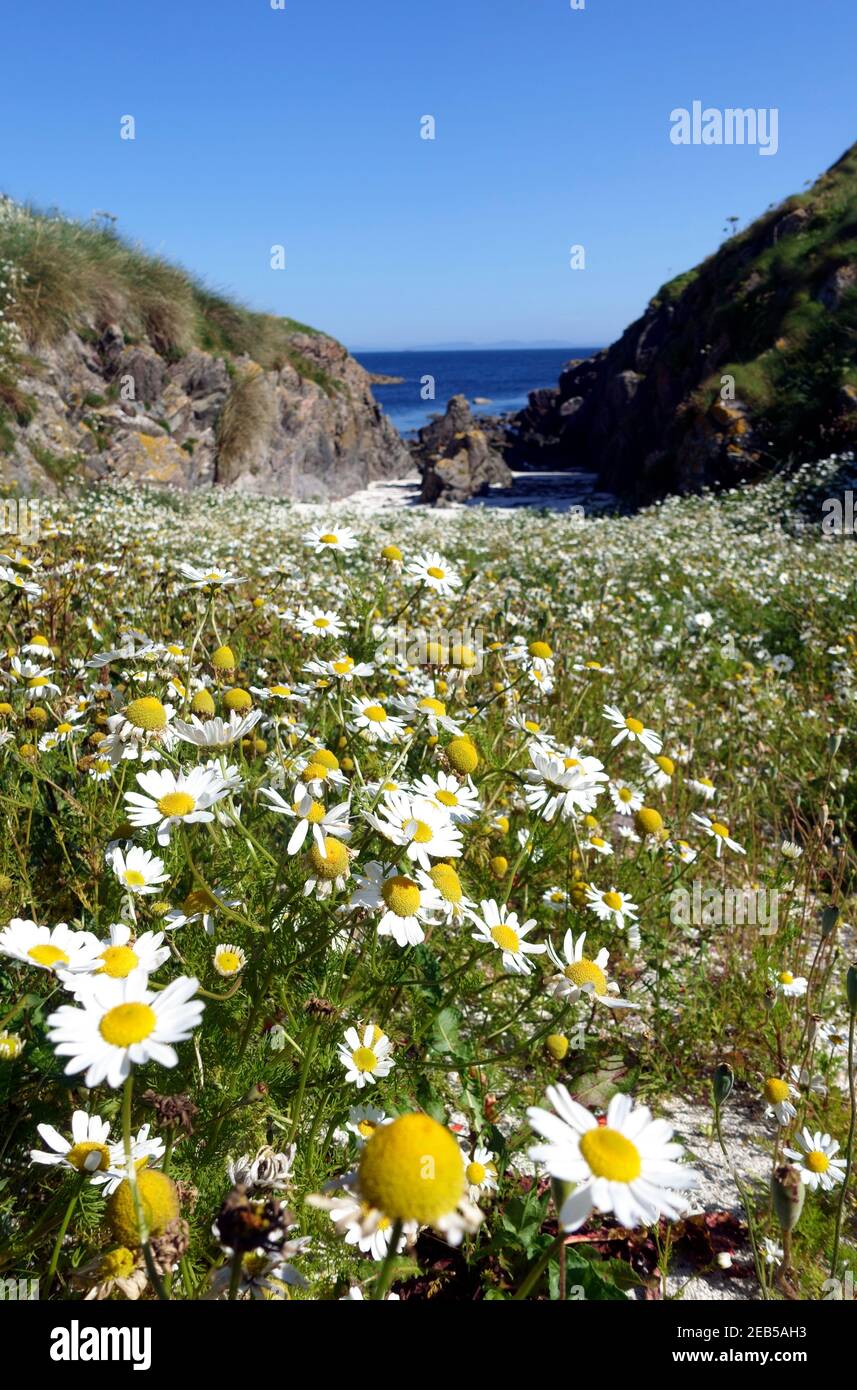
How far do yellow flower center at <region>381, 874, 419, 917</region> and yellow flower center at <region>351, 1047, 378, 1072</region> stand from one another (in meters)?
0.39

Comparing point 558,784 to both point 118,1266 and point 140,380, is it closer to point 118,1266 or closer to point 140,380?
point 118,1266

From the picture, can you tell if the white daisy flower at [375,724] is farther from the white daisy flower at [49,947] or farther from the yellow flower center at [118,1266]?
the yellow flower center at [118,1266]

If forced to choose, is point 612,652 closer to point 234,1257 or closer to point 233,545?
point 233,545

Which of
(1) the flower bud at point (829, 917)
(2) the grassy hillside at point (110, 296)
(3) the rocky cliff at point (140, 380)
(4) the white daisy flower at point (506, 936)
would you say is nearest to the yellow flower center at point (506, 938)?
(4) the white daisy flower at point (506, 936)

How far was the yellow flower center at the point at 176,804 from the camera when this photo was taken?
1.51 m

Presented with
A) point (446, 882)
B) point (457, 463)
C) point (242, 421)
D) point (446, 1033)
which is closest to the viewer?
point (446, 882)

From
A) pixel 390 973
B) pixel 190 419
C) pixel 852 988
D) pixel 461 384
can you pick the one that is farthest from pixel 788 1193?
pixel 461 384

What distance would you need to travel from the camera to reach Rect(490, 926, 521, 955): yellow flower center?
5.65 ft

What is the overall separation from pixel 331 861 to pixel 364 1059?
47 centimetres

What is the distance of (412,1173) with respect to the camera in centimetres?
79

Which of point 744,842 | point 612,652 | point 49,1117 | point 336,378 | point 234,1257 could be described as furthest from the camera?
point 336,378

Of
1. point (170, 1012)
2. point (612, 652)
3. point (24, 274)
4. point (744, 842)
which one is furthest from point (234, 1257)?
point (24, 274)

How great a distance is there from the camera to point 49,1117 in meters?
1.61

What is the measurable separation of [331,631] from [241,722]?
1194 millimetres
